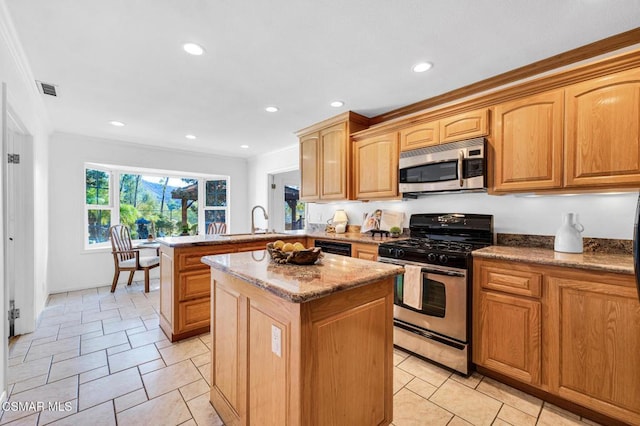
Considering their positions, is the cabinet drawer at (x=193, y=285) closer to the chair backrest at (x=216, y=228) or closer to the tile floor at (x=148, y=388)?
the tile floor at (x=148, y=388)

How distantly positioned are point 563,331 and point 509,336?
0.32 m

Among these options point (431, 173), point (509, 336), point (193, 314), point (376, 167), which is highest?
point (376, 167)

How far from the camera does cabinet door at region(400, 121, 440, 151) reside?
279 cm

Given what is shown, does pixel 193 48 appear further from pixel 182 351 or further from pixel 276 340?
pixel 182 351

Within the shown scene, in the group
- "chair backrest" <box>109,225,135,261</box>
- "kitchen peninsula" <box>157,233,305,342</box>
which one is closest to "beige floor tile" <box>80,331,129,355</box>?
"kitchen peninsula" <box>157,233,305,342</box>

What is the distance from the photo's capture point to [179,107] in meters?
3.26

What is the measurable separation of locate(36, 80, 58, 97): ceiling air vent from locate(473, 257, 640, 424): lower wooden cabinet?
163 inches

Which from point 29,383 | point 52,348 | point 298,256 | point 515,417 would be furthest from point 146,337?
point 515,417

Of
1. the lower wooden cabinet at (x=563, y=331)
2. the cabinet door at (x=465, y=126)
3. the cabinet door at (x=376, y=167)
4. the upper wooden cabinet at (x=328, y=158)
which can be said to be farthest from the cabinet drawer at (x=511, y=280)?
the upper wooden cabinet at (x=328, y=158)

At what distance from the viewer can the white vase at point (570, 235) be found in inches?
80.9

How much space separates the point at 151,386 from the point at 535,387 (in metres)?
2.66

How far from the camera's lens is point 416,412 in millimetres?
1808

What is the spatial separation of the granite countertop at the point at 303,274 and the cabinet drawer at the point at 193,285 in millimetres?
1183

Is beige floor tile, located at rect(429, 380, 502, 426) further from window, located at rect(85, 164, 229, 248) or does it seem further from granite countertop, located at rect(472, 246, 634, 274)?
window, located at rect(85, 164, 229, 248)
